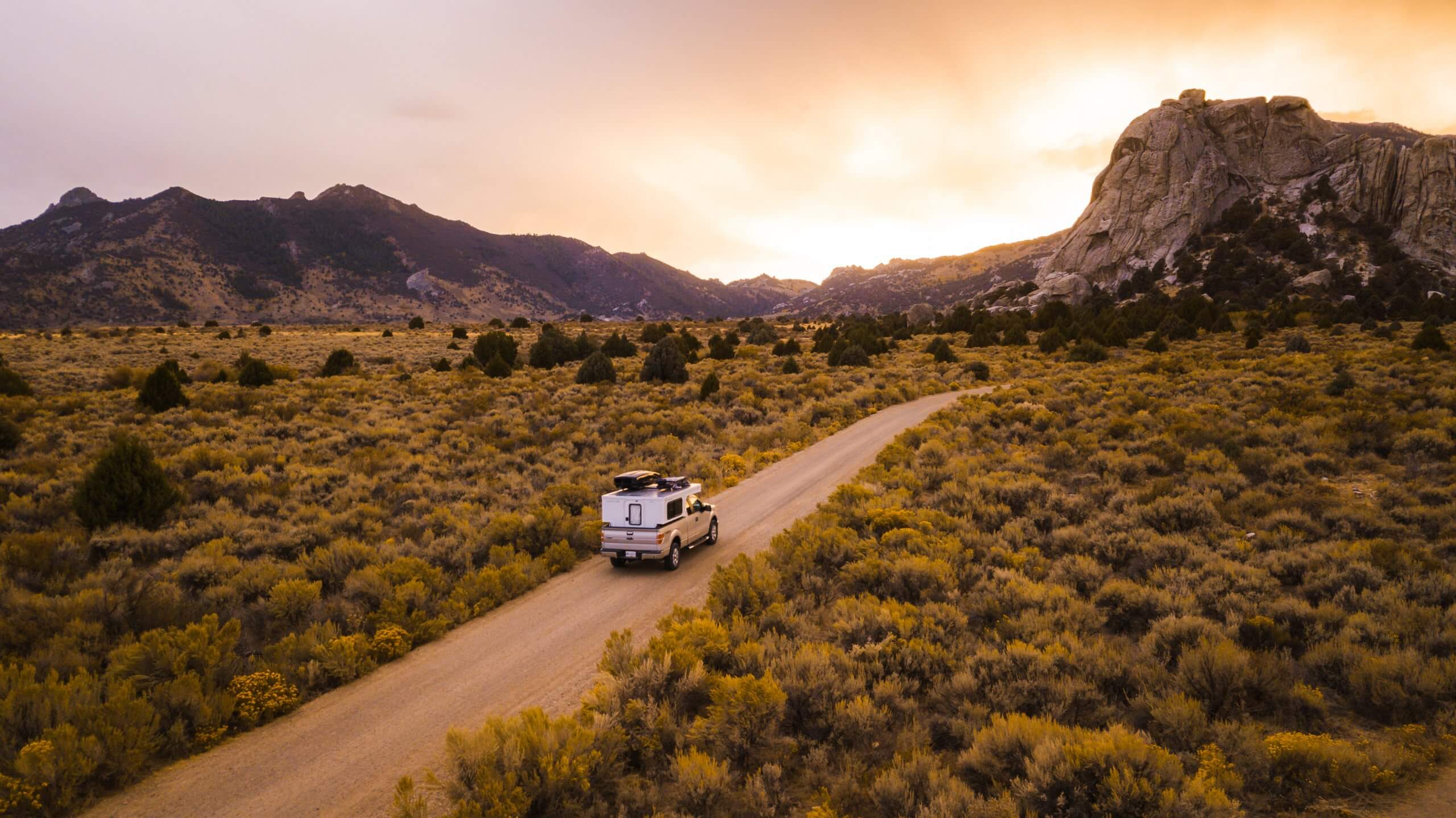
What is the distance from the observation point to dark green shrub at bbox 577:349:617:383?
3409 centimetres

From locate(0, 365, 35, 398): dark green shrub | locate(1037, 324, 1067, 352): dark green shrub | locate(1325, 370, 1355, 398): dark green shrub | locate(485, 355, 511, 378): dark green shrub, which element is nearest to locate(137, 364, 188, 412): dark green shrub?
locate(0, 365, 35, 398): dark green shrub

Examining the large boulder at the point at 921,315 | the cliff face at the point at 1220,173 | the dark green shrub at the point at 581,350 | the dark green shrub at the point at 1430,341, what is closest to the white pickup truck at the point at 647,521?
the dark green shrub at the point at 581,350

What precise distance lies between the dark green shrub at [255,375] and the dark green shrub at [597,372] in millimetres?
15883

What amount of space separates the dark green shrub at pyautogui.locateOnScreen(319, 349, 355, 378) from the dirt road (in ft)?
103

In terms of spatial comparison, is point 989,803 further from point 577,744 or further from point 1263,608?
point 1263,608

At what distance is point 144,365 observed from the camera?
36750 millimetres

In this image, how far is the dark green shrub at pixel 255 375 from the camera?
99.3 ft

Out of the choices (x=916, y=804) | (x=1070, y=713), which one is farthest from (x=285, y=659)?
(x=1070, y=713)

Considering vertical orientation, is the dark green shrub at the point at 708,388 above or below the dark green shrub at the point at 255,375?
below

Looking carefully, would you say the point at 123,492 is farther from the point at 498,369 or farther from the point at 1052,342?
the point at 1052,342

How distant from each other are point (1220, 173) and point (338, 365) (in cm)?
11759

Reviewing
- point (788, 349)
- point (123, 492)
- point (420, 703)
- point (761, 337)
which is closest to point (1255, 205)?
point (761, 337)

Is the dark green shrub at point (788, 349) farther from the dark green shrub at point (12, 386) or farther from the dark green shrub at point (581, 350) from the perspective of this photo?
the dark green shrub at point (12, 386)

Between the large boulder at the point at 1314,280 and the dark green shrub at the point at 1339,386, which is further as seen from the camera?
the large boulder at the point at 1314,280
